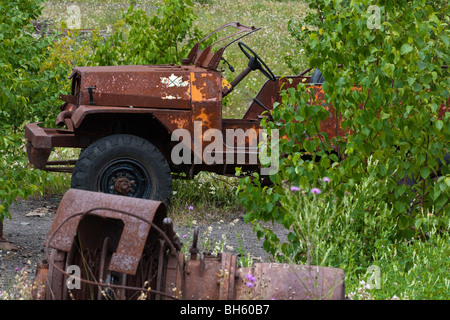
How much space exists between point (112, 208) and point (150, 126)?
402cm

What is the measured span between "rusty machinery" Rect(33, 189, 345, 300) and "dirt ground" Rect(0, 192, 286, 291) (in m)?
1.46

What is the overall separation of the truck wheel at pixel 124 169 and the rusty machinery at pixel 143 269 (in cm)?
318

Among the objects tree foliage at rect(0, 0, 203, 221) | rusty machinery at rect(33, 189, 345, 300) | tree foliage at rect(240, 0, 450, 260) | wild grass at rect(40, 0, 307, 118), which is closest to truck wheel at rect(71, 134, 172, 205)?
tree foliage at rect(0, 0, 203, 221)

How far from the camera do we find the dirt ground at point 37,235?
5570mm

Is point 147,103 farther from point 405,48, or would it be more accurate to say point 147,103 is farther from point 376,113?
point 405,48

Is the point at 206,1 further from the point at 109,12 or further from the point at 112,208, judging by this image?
the point at 112,208

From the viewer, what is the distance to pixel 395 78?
4.51m

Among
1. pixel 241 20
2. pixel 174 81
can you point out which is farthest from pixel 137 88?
pixel 241 20

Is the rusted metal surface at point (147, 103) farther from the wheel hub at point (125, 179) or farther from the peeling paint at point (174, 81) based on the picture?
the wheel hub at point (125, 179)

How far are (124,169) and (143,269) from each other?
338 centimetres

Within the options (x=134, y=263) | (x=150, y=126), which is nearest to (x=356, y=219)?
(x=134, y=263)

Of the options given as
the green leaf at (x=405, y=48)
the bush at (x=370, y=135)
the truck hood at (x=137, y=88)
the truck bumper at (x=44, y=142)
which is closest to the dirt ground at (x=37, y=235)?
the truck bumper at (x=44, y=142)

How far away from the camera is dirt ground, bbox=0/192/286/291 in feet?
18.3

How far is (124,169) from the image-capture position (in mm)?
6797
